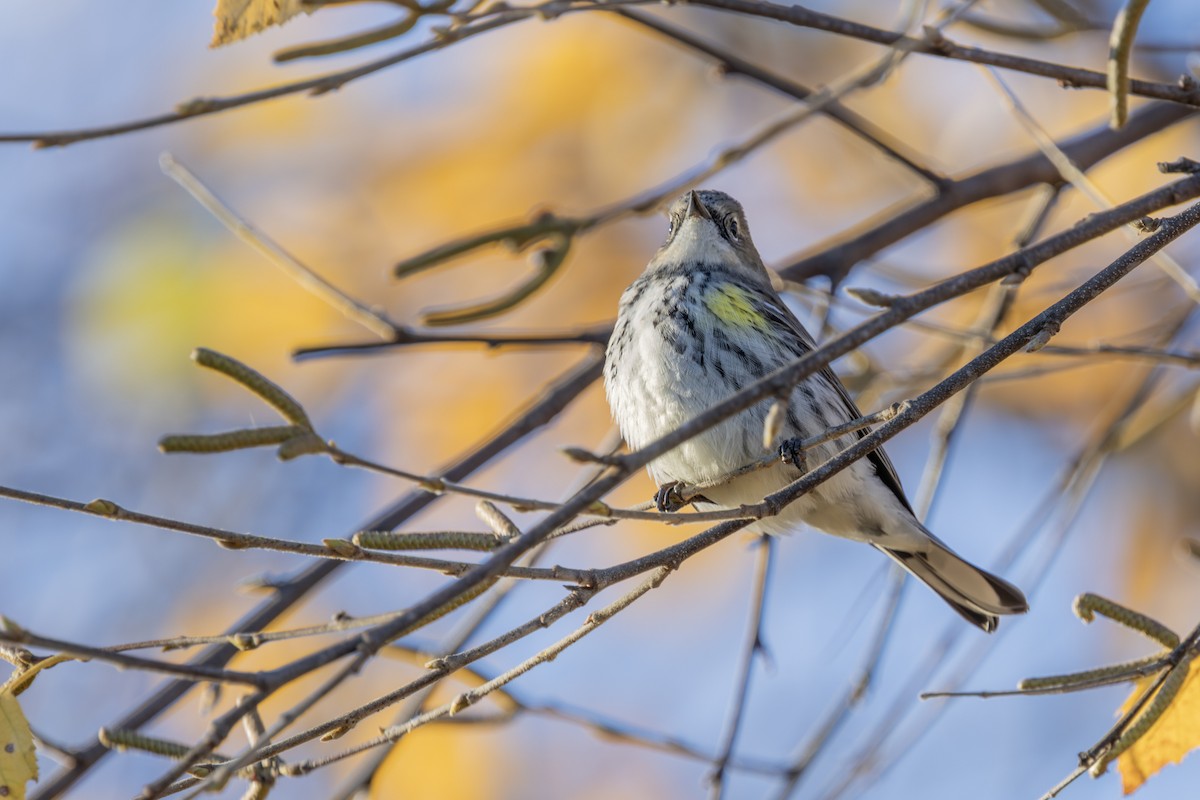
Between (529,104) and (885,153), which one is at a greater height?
(529,104)

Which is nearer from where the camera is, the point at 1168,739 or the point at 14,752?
the point at 14,752

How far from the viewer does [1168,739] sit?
3100mm

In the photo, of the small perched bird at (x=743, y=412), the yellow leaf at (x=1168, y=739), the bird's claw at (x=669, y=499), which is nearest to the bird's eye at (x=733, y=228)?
the small perched bird at (x=743, y=412)

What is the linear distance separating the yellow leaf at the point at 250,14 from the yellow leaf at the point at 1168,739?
8.58ft

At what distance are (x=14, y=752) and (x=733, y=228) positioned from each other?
405 cm

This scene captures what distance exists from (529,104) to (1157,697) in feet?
19.3

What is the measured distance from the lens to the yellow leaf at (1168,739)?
307cm

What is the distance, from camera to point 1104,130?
200 inches

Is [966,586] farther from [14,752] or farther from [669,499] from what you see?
[14,752]

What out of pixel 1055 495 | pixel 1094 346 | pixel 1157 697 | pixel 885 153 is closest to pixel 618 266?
pixel 885 153

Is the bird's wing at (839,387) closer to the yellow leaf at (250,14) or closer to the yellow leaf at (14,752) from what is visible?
the yellow leaf at (250,14)

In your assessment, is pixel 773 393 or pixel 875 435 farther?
pixel 875 435

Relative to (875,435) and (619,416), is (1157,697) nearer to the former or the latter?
(875,435)

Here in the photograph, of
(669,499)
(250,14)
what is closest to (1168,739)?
(669,499)
